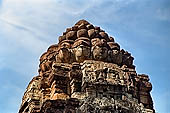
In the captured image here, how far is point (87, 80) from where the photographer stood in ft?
36.6

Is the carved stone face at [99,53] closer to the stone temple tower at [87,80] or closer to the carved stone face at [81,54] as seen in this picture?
the stone temple tower at [87,80]

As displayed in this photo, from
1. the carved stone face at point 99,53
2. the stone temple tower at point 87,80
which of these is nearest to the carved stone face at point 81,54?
the stone temple tower at point 87,80

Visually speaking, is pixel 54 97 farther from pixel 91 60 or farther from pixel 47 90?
pixel 91 60

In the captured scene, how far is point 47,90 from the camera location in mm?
11867

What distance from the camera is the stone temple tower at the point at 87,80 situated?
10.7 metres

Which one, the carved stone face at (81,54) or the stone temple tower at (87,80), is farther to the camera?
the carved stone face at (81,54)

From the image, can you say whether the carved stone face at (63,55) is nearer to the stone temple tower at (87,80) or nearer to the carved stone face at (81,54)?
the stone temple tower at (87,80)

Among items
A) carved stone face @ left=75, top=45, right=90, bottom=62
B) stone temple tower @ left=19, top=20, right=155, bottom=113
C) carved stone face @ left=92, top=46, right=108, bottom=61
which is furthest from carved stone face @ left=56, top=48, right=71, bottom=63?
carved stone face @ left=92, top=46, right=108, bottom=61

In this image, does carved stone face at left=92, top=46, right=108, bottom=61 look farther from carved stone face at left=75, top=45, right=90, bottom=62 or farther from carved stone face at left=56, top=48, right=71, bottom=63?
carved stone face at left=56, top=48, right=71, bottom=63

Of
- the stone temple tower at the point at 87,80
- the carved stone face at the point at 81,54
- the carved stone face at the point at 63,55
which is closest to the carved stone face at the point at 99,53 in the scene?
the stone temple tower at the point at 87,80

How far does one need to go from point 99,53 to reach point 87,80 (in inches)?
60.1

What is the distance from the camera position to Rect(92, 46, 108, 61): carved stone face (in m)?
12.3

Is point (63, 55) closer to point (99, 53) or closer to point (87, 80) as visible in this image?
point (99, 53)

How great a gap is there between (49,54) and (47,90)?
1767 mm
